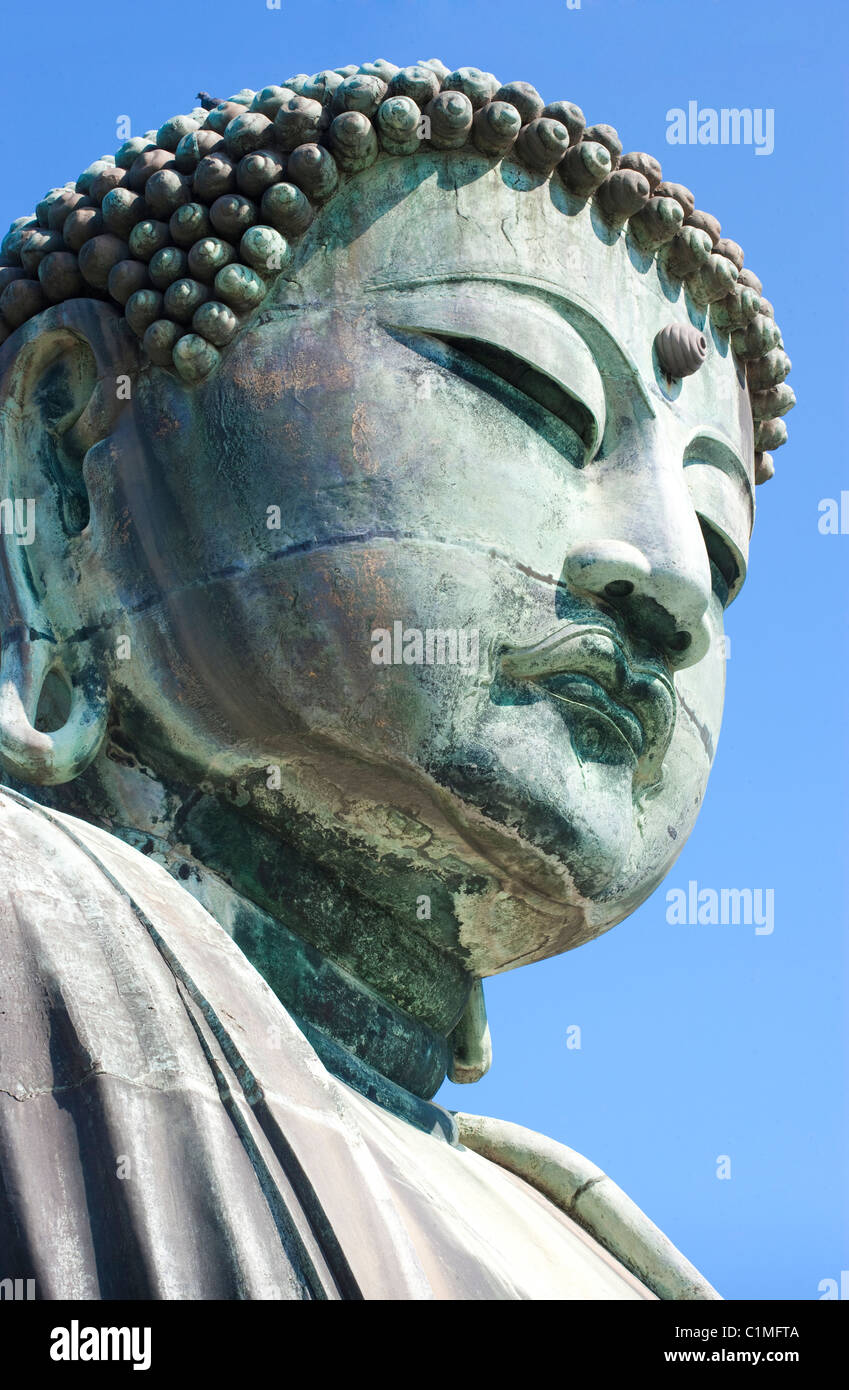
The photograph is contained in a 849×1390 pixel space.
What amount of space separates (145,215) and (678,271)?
1.71m

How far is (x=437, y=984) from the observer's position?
7418 millimetres

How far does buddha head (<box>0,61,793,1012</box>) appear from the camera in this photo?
273 inches

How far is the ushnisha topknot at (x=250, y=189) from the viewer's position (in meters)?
7.26

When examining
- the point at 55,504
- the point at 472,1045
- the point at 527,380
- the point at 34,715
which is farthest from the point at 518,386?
the point at 472,1045

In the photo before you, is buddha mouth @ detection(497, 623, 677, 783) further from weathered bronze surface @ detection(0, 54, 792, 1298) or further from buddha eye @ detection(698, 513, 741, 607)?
buddha eye @ detection(698, 513, 741, 607)

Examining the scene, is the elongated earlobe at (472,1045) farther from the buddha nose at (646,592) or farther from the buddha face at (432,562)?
the buddha nose at (646,592)

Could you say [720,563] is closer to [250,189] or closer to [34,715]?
[250,189]

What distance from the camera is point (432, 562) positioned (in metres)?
6.90

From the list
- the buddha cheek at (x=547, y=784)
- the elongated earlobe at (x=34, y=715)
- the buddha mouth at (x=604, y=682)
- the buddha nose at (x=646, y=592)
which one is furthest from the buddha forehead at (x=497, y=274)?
the elongated earlobe at (x=34, y=715)

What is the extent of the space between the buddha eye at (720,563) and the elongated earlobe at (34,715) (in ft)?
6.48

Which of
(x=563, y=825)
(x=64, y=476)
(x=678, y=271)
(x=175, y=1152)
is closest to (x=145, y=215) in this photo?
(x=64, y=476)

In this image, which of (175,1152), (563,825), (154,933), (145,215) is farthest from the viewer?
(145,215)

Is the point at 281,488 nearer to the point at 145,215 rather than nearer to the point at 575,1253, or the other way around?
the point at 145,215

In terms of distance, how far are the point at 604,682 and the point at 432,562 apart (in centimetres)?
65
